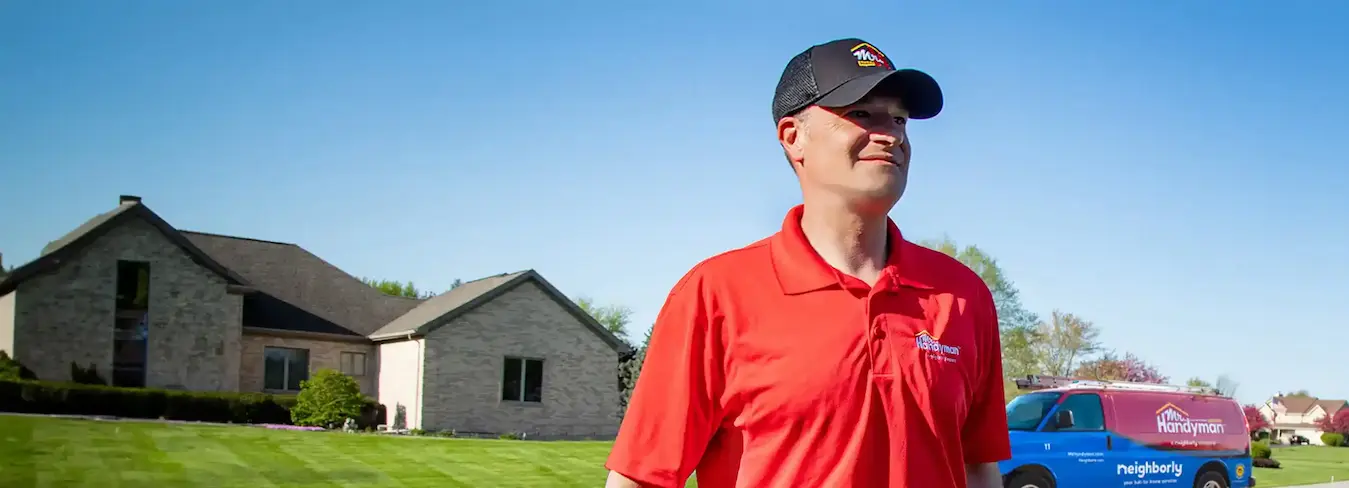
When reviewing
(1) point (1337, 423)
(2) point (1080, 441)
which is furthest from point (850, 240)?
(1) point (1337, 423)

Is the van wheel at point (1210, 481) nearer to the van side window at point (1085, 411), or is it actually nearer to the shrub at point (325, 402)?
Answer: the van side window at point (1085, 411)

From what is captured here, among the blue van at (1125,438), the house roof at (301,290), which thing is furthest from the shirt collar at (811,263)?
the house roof at (301,290)

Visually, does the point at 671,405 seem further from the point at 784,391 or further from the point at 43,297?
the point at 43,297

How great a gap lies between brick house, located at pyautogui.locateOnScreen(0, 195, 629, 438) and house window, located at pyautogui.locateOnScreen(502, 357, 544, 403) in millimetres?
31

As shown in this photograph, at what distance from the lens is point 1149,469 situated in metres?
15.4

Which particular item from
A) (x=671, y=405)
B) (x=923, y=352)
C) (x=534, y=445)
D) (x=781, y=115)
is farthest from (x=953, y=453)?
(x=534, y=445)

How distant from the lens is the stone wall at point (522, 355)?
30.2m

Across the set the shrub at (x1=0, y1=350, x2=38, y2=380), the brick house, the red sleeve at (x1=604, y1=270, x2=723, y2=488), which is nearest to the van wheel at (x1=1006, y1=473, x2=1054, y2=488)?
the red sleeve at (x1=604, y1=270, x2=723, y2=488)

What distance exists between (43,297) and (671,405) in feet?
96.7

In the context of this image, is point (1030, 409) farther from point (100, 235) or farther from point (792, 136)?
point (100, 235)

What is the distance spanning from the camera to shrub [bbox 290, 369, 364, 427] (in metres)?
28.0

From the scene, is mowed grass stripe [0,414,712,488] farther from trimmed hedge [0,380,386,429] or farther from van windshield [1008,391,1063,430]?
van windshield [1008,391,1063,430]

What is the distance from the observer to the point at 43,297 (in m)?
27.3

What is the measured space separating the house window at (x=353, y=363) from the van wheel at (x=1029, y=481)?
22.9 m
